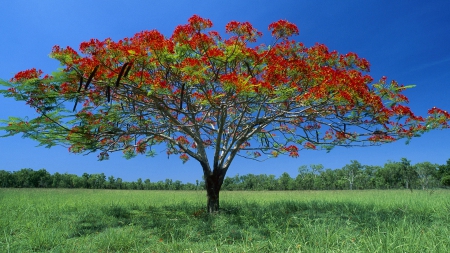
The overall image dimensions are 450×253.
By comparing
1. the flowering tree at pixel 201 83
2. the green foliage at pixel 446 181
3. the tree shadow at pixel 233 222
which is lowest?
the tree shadow at pixel 233 222

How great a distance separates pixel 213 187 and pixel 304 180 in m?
38.6

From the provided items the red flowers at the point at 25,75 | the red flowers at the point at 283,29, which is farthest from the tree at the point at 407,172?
the red flowers at the point at 25,75

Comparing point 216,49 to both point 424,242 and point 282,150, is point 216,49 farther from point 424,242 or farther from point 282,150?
point 282,150

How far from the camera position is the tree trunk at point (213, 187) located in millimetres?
8828

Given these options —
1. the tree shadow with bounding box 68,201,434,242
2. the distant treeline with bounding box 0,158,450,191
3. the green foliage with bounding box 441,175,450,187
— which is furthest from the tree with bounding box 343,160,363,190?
the tree shadow with bounding box 68,201,434,242

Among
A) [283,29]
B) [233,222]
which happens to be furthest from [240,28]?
[233,222]

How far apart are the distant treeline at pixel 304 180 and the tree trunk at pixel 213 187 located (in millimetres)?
32988

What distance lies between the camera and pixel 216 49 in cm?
579

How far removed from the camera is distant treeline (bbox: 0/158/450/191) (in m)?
41.6

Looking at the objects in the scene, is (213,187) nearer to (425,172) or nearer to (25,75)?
(25,75)

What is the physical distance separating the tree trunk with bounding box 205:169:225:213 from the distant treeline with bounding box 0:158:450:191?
3299 cm

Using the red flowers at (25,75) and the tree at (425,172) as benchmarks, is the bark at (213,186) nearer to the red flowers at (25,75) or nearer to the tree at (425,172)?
the red flowers at (25,75)

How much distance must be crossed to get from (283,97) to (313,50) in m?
2.24

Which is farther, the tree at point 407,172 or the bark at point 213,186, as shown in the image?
the tree at point 407,172
